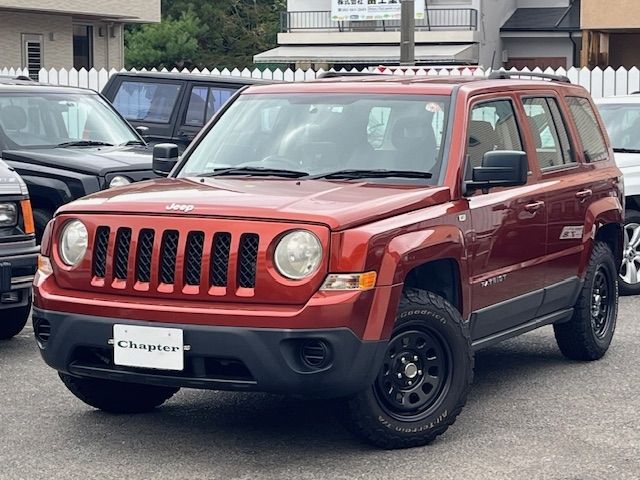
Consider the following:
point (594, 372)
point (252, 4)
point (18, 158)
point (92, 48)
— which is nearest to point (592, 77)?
point (18, 158)

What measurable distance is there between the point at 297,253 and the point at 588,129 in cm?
336

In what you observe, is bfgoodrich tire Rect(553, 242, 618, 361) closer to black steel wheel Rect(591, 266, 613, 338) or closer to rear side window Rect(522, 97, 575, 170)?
black steel wheel Rect(591, 266, 613, 338)

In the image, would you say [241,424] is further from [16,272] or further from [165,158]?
[16,272]

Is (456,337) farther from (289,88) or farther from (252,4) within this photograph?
(252,4)

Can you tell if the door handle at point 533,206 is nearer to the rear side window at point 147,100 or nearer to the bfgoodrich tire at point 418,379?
the bfgoodrich tire at point 418,379

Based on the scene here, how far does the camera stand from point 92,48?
38.5 metres

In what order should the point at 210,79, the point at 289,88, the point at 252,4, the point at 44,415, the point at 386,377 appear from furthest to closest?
the point at 252,4 → the point at 210,79 → the point at 289,88 → the point at 44,415 → the point at 386,377

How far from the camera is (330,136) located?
275 inches

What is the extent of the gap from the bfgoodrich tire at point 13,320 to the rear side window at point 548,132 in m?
3.46

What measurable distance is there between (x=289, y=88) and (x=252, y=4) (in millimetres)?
54344

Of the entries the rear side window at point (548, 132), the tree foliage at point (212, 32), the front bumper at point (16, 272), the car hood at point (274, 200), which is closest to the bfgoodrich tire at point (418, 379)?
the car hood at point (274, 200)

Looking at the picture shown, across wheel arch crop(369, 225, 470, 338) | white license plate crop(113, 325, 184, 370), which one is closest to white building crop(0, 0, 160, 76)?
wheel arch crop(369, 225, 470, 338)

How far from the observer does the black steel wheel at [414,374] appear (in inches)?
241

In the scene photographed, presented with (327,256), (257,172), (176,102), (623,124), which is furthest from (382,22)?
(327,256)
